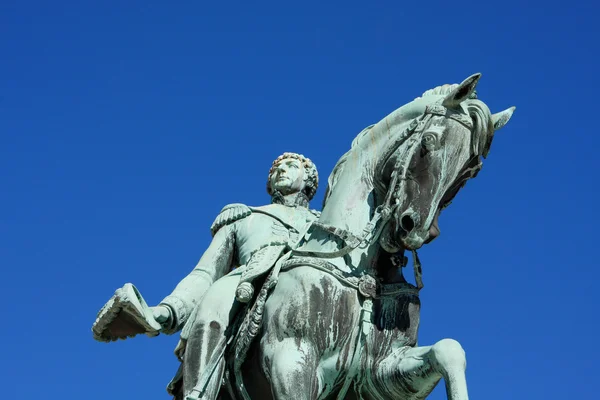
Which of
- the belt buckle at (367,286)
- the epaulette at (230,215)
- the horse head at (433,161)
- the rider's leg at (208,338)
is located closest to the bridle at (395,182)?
the horse head at (433,161)

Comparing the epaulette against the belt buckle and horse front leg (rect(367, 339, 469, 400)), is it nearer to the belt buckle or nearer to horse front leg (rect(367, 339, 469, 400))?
the belt buckle

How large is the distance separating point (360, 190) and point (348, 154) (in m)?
0.46

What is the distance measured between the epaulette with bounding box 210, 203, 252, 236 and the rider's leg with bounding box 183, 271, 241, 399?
3.96 feet

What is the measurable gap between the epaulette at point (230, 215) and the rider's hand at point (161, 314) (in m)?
1.25

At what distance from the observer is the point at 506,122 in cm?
933

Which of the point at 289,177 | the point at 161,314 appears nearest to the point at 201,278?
the point at 161,314

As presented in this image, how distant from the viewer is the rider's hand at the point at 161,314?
32.0 ft

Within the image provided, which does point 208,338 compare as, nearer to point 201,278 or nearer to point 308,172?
point 201,278

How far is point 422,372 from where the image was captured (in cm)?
848

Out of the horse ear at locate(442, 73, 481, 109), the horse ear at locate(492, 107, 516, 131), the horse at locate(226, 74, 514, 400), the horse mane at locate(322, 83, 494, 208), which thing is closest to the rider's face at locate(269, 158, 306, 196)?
the horse at locate(226, 74, 514, 400)

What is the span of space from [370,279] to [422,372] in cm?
95

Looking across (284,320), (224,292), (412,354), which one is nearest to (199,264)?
(224,292)

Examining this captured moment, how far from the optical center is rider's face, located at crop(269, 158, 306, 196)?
10.9 meters

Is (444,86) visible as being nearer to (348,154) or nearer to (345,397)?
(348,154)
